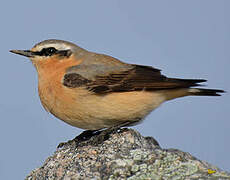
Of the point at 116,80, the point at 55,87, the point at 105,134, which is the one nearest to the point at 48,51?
the point at 55,87

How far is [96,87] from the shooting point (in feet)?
22.7

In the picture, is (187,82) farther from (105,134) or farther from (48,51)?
(48,51)

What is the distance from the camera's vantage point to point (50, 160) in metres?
6.36

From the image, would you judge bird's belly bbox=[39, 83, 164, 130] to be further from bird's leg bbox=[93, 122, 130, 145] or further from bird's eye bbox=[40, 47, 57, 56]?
bird's eye bbox=[40, 47, 57, 56]

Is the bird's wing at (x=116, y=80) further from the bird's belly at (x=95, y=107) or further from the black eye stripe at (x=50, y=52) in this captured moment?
the black eye stripe at (x=50, y=52)

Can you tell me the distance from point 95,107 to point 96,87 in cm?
43

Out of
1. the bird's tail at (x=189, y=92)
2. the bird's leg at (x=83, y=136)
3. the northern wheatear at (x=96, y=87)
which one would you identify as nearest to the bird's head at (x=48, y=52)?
the northern wheatear at (x=96, y=87)

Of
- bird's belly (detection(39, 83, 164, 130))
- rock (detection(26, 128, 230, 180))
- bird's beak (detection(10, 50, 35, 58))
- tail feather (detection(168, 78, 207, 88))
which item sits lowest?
rock (detection(26, 128, 230, 180))

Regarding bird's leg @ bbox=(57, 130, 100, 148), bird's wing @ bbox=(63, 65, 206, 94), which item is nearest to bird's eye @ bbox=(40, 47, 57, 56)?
bird's wing @ bbox=(63, 65, 206, 94)

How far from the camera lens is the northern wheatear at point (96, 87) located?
673 cm

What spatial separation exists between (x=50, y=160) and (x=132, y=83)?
2092 mm

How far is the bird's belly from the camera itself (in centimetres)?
666

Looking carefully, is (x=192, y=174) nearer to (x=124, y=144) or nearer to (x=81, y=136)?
(x=124, y=144)

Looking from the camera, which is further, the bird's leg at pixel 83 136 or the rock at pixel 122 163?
the bird's leg at pixel 83 136
